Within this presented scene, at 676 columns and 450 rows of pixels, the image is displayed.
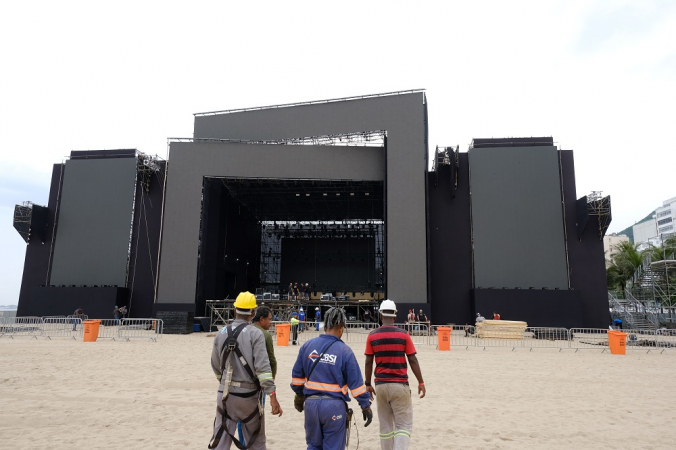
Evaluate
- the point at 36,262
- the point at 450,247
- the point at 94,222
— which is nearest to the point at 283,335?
the point at 450,247

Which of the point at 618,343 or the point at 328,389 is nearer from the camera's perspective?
the point at 328,389

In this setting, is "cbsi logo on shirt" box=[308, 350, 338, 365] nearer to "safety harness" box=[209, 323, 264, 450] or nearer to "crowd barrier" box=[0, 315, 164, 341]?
"safety harness" box=[209, 323, 264, 450]

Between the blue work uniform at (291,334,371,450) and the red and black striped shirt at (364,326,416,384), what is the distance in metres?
0.88

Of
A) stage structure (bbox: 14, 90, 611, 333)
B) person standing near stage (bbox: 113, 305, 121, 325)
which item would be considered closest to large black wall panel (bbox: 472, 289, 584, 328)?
stage structure (bbox: 14, 90, 611, 333)

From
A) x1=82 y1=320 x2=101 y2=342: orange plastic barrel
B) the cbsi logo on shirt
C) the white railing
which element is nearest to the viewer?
the cbsi logo on shirt

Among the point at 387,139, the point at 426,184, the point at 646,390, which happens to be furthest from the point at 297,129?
the point at 646,390

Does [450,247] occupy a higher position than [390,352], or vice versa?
[450,247]

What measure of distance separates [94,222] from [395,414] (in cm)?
3227

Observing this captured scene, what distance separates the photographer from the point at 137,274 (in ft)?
101

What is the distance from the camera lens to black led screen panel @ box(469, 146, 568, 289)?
91.0ft

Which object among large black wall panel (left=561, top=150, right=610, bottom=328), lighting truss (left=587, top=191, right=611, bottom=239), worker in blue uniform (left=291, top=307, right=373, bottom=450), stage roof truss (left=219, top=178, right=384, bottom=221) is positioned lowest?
worker in blue uniform (left=291, top=307, right=373, bottom=450)

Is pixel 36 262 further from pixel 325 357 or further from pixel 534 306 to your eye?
pixel 325 357

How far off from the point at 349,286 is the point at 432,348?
2580cm

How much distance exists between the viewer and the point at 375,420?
701 centimetres
